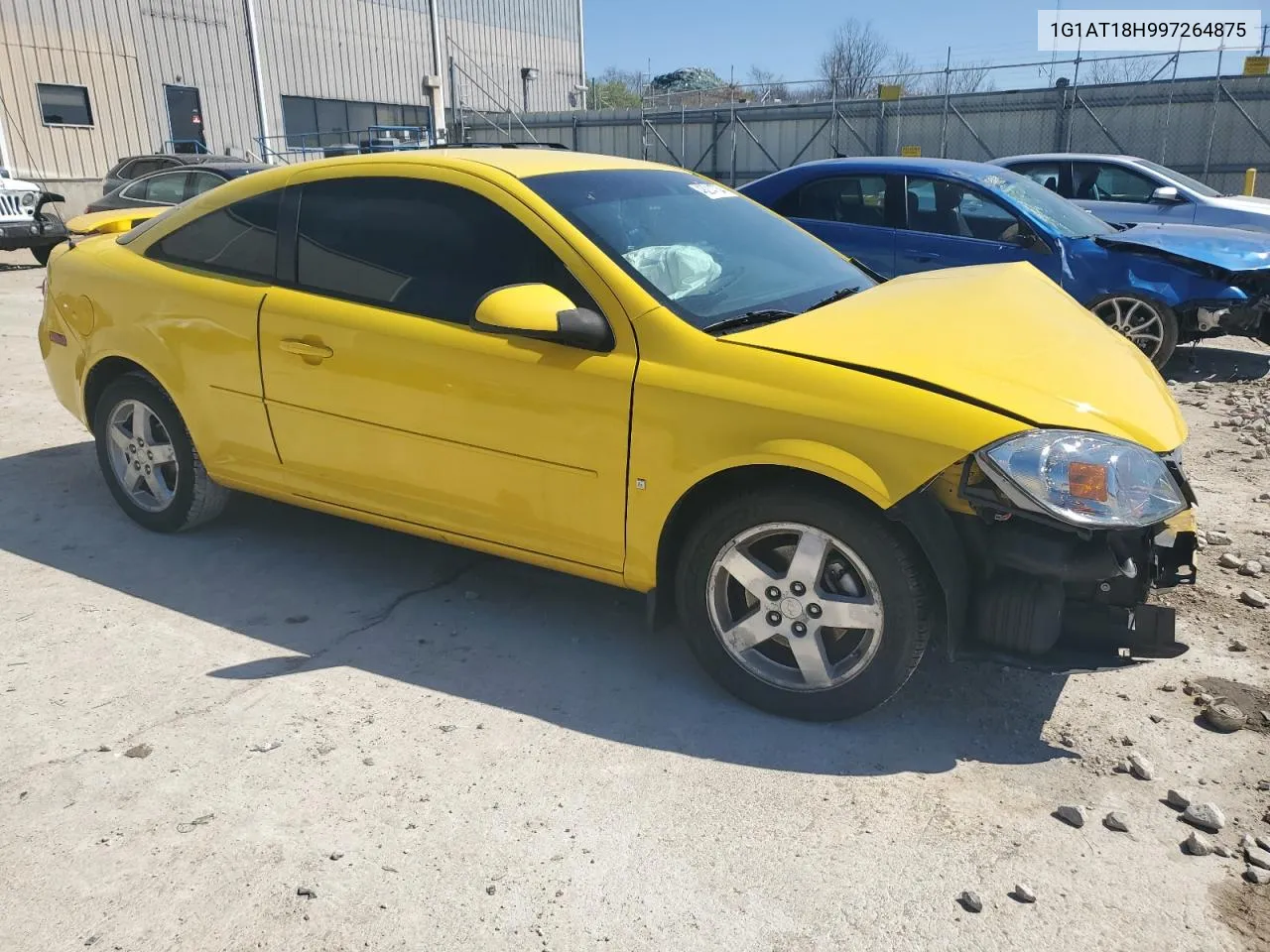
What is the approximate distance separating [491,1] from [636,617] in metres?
33.4

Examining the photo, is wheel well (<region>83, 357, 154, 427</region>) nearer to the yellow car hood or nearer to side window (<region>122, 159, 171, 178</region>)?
the yellow car hood

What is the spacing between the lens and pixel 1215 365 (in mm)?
8484

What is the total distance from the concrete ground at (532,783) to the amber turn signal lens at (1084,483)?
839mm

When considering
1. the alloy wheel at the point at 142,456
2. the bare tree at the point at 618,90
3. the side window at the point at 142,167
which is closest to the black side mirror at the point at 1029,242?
the alloy wheel at the point at 142,456

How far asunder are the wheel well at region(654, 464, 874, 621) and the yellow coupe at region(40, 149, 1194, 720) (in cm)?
1

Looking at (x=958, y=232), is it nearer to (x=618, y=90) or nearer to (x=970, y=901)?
(x=970, y=901)

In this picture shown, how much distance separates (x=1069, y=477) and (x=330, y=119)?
2914cm

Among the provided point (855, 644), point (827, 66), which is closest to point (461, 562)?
point (855, 644)

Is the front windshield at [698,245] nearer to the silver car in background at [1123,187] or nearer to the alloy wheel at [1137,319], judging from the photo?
the alloy wheel at [1137,319]

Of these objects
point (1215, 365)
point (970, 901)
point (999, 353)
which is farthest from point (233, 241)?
point (1215, 365)

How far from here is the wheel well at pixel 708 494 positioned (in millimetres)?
2973

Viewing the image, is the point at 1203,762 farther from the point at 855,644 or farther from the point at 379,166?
the point at 379,166

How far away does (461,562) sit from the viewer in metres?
4.35

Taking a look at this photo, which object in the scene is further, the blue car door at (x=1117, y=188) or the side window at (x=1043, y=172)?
the side window at (x=1043, y=172)
